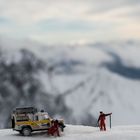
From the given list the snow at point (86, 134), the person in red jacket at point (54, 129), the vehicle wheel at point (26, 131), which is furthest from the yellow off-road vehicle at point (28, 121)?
the person in red jacket at point (54, 129)

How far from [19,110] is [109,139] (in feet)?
30.6

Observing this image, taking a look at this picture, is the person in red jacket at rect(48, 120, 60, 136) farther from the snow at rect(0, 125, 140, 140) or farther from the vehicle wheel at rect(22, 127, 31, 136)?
the vehicle wheel at rect(22, 127, 31, 136)

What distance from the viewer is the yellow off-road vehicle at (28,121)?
46.2 m

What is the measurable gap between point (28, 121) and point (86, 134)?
5537mm

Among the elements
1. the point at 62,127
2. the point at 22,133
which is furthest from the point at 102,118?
the point at 22,133

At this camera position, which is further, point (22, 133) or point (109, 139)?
point (22, 133)

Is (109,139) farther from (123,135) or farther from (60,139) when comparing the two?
(60,139)

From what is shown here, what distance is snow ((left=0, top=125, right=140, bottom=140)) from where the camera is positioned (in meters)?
42.2

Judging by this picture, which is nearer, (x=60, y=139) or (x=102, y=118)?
(x=60, y=139)

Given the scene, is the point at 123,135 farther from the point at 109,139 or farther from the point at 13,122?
the point at 13,122

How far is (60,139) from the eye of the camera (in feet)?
142

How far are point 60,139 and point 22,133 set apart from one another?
4563 millimetres

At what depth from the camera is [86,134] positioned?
1747 inches

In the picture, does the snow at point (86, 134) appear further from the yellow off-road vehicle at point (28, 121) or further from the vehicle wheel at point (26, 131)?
the yellow off-road vehicle at point (28, 121)
